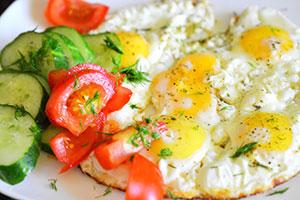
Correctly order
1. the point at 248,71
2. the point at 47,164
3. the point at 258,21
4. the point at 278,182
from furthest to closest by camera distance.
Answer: the point at 258,21, the point at 248,71, the point at 47,164, the point at 278,182

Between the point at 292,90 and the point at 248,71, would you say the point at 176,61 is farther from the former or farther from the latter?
the point at 292,90

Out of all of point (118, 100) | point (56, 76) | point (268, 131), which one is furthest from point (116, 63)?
point (268, 131)

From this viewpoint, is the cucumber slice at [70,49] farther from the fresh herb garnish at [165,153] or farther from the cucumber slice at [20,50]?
the fresh herb garnish at [165,153]

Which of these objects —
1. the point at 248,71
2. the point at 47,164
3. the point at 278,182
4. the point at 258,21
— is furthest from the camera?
the point at 258,21

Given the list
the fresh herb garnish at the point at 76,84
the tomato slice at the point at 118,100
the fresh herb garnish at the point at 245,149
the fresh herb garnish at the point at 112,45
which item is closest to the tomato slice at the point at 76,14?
the fresh herb garnish at the point at 112,45

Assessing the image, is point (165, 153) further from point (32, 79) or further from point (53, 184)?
point (32, 79)

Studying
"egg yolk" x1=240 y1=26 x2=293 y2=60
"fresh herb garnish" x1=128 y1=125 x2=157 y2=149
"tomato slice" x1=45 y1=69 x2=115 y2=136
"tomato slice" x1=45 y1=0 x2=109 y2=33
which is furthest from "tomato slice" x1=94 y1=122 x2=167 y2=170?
"tomato slice" x1=45 y1=0 x2=109 y2=33

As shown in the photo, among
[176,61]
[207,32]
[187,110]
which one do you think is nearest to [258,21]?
[207,32]
